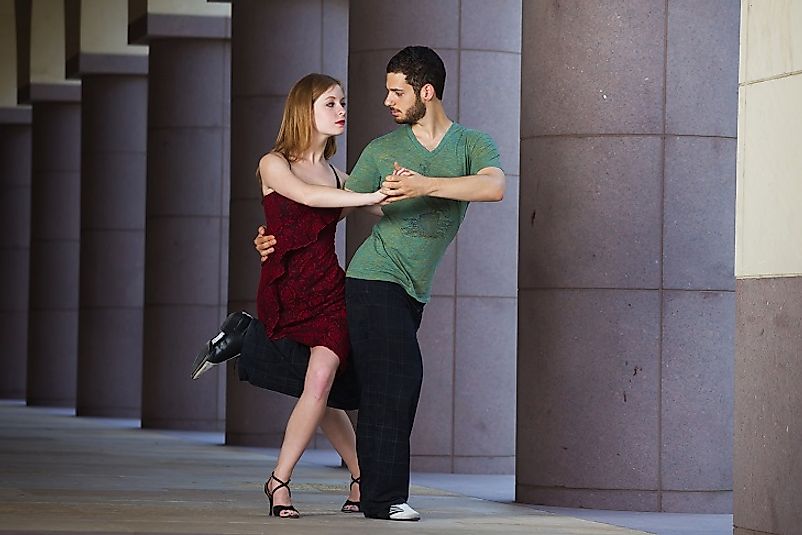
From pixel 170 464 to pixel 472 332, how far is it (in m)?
2.40

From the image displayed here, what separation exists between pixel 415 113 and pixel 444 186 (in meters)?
0.52

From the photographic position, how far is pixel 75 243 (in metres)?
29.4

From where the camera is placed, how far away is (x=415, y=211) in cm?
842

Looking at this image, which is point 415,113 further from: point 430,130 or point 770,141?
point 770,141

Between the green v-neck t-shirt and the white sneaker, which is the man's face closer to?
the green v-neck t-shirt

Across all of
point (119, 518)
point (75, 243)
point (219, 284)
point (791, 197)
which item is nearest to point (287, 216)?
point (119, 518)

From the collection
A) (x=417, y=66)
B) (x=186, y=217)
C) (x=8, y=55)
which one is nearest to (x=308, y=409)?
(x=417, y=66)

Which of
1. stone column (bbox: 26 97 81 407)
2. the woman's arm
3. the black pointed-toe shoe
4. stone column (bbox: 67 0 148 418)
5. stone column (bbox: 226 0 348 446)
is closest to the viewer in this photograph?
the woman's arm

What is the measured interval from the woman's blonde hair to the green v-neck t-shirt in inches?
13.6

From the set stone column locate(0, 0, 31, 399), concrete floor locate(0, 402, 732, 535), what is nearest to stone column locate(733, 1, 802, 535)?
concrete floor locate(0, 402, 732, 535)

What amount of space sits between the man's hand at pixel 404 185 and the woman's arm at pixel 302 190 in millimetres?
64

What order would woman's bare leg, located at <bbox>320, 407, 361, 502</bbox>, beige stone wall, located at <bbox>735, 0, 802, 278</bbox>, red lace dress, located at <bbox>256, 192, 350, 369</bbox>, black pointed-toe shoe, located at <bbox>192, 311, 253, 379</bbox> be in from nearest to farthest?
beige stone wall, located at <bbox>735, 0, 802, 278</bbox> < red lace dress, located at <bbox>256, 192, 350, 369</bbox> < black pointed-toe shoe, located at <bbox>192, 311, 253, 379</bbox> < woman's bare leg, located at <bbox>320, 407, 361, 502</bbox>

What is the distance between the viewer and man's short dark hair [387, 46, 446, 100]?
841 centimetres

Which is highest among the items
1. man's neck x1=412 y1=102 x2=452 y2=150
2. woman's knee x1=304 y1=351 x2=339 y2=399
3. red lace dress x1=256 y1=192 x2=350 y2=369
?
man's neck x1=412 y1=102 x2=452 y2=150
